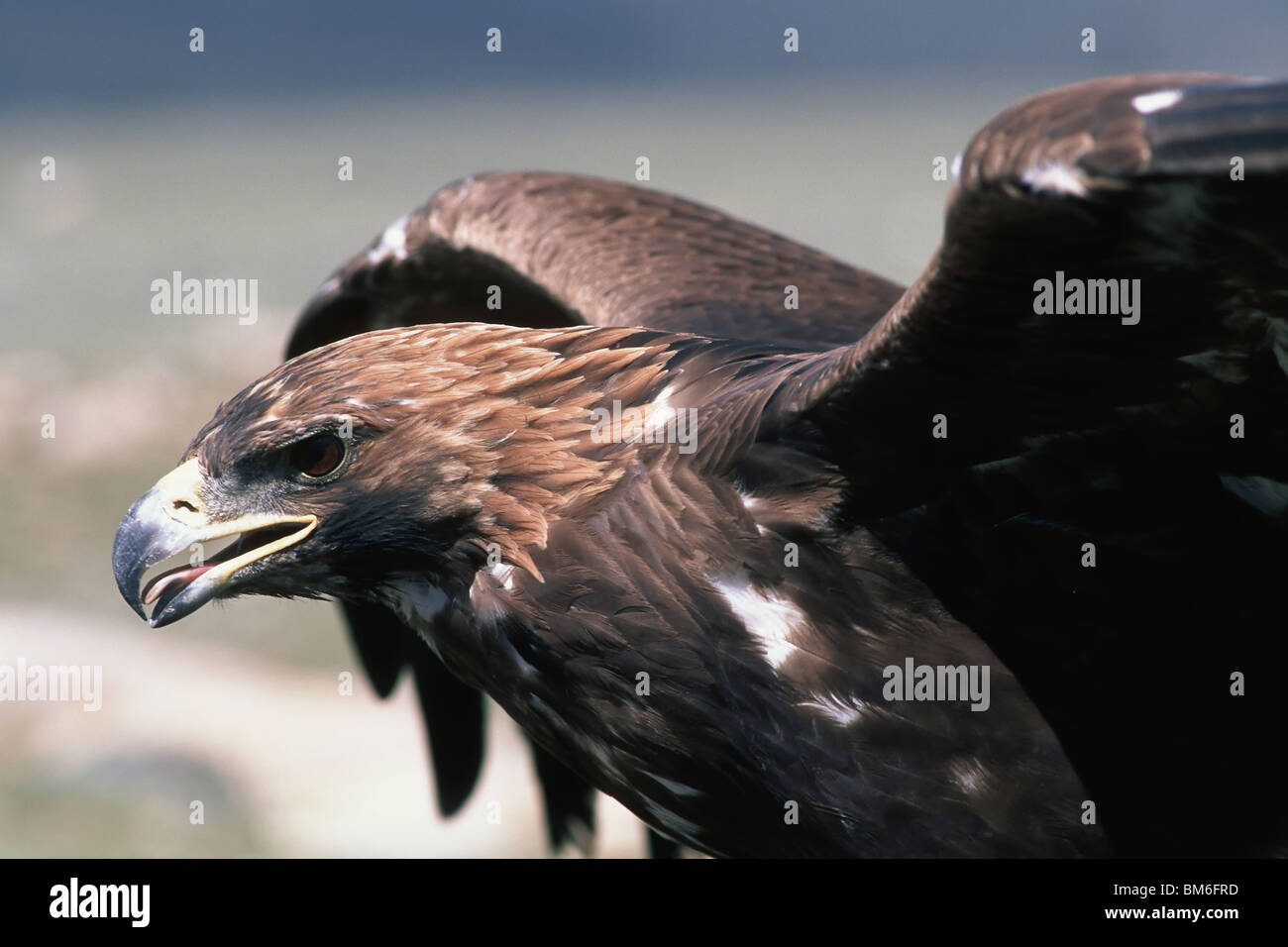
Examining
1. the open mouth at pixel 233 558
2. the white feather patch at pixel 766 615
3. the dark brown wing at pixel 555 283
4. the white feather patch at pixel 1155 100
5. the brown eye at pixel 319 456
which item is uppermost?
the white feather patch at pixel 1155 100

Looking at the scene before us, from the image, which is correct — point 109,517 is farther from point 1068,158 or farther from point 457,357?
point 1068,158

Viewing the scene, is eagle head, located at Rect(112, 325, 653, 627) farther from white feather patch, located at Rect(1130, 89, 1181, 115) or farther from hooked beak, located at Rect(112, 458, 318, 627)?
white feather patch, located at Rect(1130, 89, 1181, 115)

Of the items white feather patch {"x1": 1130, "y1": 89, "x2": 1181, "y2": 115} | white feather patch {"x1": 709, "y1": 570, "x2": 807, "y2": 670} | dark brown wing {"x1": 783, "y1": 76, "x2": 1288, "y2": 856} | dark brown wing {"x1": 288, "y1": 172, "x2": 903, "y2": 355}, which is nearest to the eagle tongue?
white feather patch {"x1": 709, "y1": 570, "x2": 807, "y2": 670}

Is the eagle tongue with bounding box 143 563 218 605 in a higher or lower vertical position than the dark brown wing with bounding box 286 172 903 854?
lower

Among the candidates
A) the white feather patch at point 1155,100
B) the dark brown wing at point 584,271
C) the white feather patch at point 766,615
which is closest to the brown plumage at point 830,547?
the white feather patch at point 766,615

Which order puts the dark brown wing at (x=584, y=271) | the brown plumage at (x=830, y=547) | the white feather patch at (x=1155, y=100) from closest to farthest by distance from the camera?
1. the white feather patch at (x=1155, y=100)
2. the brown plumage at (x=830, y=547)
3. the dark brown wing at (x=584, y=271)

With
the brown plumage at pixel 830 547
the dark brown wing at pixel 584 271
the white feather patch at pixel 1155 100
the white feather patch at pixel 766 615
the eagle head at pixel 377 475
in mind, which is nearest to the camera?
the white feather patch at pixel 1155 100

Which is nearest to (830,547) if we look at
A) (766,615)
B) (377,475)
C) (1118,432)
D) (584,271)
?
(766,615)

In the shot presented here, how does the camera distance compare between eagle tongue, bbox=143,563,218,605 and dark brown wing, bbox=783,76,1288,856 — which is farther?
eagle tongue, bbox=143,563,218,605

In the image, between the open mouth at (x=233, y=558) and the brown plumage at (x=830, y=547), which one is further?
the open mouth at (x=233, y=558)

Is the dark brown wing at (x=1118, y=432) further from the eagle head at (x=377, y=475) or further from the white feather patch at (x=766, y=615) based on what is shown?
the eagle head at (x=377, y=475)

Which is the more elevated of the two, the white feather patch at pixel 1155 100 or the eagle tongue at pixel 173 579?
the white feather patch at pixel 1155 100
